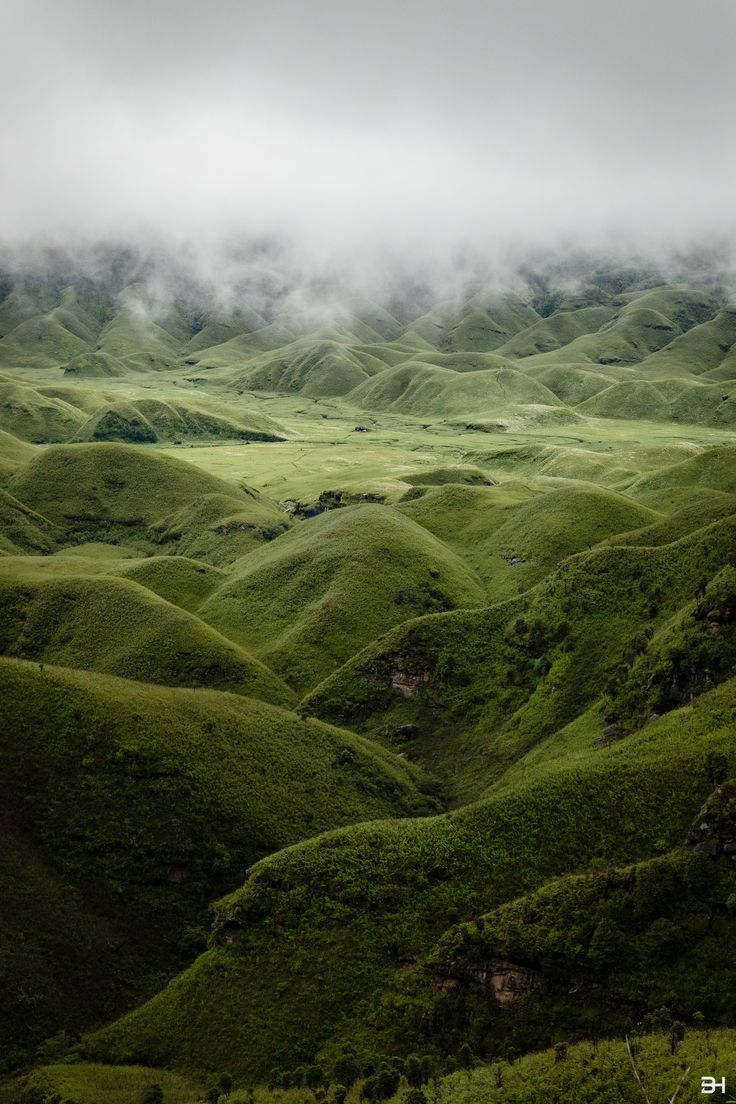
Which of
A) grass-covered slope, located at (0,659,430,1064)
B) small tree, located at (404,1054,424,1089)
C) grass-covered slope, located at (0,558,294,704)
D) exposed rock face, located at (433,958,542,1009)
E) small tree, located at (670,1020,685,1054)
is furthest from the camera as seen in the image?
grass-covered slope, located at (0,558,294,704)

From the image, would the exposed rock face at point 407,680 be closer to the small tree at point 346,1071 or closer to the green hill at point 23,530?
the small tree at point 346,1071

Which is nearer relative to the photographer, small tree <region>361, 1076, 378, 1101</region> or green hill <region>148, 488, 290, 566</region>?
small tree <region>361, 1076, 378, 1101</region>

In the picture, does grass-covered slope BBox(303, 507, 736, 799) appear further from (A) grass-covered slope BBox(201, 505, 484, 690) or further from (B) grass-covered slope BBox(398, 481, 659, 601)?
(B) grass-covered slope BBox(398, 481, 659, 601)

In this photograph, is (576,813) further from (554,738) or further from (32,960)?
(32,960)

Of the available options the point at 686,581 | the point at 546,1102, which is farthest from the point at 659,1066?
the point at 686,581

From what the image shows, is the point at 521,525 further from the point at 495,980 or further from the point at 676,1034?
the point at 676,1034

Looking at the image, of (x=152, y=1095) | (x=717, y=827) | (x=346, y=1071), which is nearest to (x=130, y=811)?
(x=152, y=1095)

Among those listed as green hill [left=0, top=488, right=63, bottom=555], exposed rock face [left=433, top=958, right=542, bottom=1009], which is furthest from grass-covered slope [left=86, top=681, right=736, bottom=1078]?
green hill [left=0, top=488, right=63, bottom=555]
